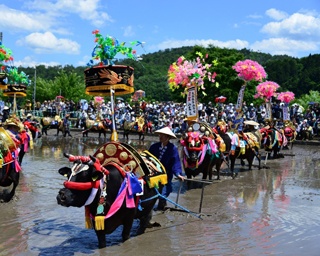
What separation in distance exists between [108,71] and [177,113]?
85.7 ft

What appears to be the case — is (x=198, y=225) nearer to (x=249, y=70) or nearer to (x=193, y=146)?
(x=193, y=146)

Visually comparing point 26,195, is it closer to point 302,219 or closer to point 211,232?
point 211,232

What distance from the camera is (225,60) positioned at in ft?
188

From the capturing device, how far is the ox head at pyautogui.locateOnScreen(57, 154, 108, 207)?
642cm

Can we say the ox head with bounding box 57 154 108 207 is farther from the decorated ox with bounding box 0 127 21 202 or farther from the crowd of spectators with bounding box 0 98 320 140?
the crowd of spectators with bounding box 0 98 320 140

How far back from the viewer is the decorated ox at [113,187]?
6.54 metres

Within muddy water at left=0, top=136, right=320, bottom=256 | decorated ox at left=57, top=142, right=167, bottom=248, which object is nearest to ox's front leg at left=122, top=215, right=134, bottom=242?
decorated ox at left=57, top=142, right=167, bottom=248

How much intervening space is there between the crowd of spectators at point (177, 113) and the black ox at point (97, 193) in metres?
19.6

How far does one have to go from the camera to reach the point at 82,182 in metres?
6.53

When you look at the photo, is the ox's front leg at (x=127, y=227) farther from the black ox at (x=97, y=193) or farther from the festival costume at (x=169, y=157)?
the festival costume at (x=169, y=157)

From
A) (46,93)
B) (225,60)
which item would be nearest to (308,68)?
(225,60)

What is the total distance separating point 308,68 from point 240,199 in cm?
7020

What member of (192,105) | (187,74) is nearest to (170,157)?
(192,105)

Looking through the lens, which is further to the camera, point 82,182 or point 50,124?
point 50,124
